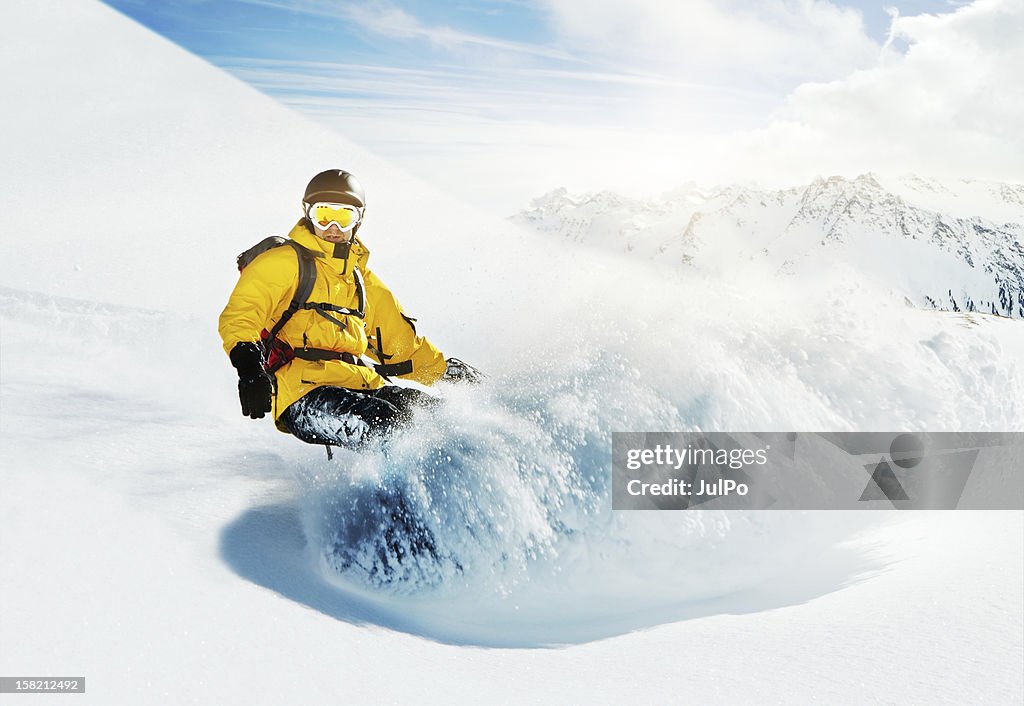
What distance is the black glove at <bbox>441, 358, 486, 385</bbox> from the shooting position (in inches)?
222

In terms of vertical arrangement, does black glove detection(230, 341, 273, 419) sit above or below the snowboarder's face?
below

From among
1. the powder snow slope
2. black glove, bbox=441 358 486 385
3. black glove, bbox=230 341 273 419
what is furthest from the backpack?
black glove, bbox=441 358 486 385

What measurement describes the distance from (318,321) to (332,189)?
865 mm

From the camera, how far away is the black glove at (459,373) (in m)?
5.63

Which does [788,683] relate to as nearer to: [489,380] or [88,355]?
[489,380]

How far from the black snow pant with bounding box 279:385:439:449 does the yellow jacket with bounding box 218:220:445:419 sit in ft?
0.28

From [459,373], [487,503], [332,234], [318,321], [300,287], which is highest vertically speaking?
[332,234]

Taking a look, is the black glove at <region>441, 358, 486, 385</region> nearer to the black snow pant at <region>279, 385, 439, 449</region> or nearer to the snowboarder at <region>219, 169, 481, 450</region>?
the snowboarder at <region>219, 169, 481, 450</region>

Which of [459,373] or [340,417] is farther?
[459,373]

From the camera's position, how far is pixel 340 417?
4629mm

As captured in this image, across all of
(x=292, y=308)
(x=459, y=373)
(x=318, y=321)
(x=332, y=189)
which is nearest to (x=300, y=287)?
(x=292, y=308)

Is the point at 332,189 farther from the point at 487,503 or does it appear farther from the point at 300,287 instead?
the point at 487,503

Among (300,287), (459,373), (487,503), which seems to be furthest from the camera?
(459,373)

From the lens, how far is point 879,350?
7.81 meters
